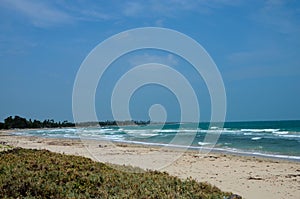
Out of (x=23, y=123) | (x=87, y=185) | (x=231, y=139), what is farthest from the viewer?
(x=23, y=123)

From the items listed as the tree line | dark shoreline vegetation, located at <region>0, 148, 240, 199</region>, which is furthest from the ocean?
the tree line

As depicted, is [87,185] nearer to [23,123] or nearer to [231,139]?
[231,139]

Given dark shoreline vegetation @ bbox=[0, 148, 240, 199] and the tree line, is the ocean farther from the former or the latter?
the tree line

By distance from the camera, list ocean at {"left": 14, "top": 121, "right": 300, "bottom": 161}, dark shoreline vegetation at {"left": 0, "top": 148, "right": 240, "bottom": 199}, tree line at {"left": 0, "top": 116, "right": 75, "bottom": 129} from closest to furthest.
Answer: dark shoreline vegetation at {"left": 0, "top": 148, "right": 240, "bottom": 199}
ocean at {"left": 14, "top": 121, "right": 300, "bottom": 161}
tree line at {"left": 0, "top": 116, "right": 75, "bottom": 129}

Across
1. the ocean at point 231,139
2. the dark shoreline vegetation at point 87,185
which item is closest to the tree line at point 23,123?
the ocean at point 231,139

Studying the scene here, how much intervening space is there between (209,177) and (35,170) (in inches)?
340

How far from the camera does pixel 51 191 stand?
6371 millimetres

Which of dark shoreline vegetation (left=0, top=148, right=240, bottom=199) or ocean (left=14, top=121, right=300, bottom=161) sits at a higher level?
dark shoreline vegetation (left=0, top=148, right=240, bottom=199)

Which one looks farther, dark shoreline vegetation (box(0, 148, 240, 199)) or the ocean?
the ocean

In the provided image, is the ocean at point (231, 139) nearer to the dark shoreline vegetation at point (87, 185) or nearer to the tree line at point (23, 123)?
the dark shoreline vegetation at point (87, 185)

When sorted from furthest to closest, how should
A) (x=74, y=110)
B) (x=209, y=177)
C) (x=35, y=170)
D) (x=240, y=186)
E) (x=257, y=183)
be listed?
(x=209, y=177), (x=257, y=183), (x=240, y=186), (x=74, y=110), (x=35, y=170)

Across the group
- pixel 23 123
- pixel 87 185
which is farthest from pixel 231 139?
pixel 23 123

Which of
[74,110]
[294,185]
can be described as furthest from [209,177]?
[74,110]

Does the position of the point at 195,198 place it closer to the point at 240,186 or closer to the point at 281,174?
the point at 240,186
